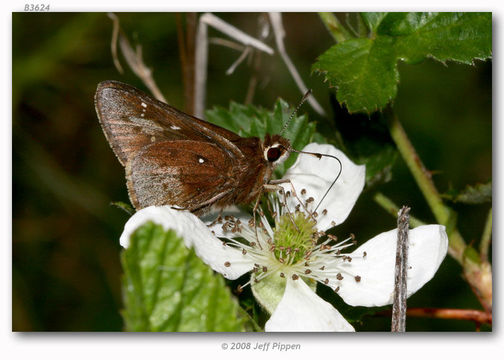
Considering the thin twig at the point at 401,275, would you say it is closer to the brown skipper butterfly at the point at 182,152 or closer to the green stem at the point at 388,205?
the green stem at the point at 388,205

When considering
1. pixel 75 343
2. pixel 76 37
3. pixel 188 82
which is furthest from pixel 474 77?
pixel 75 343

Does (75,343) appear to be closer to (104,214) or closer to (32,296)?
(32,296)

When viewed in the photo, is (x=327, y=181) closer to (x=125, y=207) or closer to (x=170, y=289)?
(x=125, y=207)

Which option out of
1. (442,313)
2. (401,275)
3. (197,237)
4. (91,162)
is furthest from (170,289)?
(91,162)

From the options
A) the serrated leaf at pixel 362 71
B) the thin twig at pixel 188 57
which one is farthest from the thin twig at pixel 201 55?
the serrated leaf at pixel 362 71
